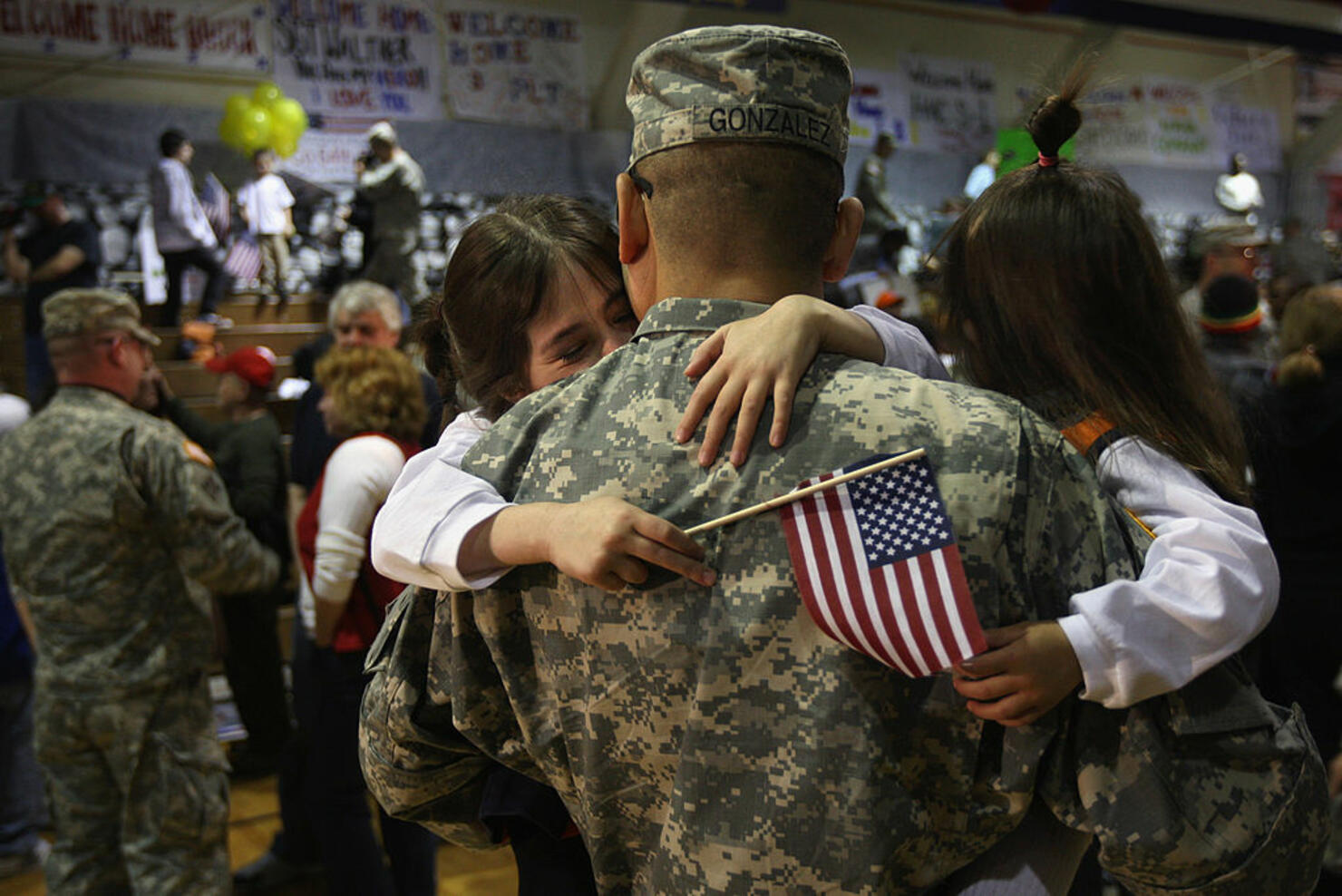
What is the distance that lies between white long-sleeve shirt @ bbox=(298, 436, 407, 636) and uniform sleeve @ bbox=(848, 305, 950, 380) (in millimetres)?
1862

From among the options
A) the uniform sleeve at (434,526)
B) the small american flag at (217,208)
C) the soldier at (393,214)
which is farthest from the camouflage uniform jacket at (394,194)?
the uniform sleeve at (434,526)

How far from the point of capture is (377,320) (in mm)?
3775

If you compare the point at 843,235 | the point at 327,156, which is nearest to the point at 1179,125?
the point at 327,156

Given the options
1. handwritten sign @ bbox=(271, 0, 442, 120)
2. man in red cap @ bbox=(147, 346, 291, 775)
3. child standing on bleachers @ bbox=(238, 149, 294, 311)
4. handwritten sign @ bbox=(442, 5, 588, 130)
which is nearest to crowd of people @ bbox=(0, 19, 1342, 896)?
man in red cap @ bbox=(147, 346, 291, 775)

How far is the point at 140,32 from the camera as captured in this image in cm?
938

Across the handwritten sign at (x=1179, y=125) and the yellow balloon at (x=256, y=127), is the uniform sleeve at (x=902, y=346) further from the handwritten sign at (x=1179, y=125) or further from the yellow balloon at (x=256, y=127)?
the handwritten sign at (x=1179, y=125)

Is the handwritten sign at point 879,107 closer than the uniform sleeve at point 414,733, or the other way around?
the uniform sleeve at point 414,733

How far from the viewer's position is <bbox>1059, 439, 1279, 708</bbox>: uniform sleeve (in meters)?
0.98

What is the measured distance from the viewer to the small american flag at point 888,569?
3.11 feet

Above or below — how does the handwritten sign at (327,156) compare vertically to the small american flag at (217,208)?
above

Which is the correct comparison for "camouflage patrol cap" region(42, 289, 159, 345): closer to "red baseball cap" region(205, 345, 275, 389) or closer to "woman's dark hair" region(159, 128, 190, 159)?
"red baseball cap" region(205, 345, 275, 389)

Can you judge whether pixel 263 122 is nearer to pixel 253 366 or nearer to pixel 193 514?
pixel 253 366

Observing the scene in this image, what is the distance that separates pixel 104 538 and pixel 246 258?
708cm

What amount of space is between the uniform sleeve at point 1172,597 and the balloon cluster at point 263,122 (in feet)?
30.5
